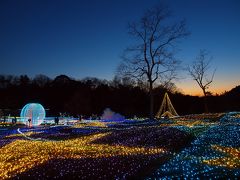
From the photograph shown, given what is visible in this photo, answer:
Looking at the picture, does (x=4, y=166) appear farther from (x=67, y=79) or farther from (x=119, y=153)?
(x=67, y=79)

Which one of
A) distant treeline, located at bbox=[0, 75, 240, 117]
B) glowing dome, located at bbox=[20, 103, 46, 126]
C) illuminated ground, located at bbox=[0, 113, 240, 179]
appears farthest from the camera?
distant treeline, located at bbox=[0, 75, 240, 117]

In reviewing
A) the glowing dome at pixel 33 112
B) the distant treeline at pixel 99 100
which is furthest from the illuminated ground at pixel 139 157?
the distant treeline at pixel 99 100

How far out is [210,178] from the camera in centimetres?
819

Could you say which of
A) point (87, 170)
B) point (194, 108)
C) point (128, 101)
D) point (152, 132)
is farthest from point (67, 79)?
point (87, 170)

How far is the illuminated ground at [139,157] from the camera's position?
9.22 m

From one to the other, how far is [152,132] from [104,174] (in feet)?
26.0

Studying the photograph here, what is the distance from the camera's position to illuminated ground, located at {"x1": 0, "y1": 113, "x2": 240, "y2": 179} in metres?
9.22

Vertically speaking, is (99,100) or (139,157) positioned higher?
(99,100)

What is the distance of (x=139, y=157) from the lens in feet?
38.2

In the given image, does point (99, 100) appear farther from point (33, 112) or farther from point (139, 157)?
point (139, 157)

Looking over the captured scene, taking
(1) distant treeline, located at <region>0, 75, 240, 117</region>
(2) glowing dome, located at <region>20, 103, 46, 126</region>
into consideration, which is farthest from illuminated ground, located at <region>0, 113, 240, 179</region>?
(1) distant treeline, located at <region>0, 75, 240, 117</region>

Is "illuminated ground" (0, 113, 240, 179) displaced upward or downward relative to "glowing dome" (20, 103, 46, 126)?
downward

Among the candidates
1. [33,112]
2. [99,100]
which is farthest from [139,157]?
[99,100]

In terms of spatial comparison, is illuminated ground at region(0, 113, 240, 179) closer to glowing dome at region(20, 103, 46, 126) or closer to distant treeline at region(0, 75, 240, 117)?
glowing dome at region(20, 103, 46, 126)
